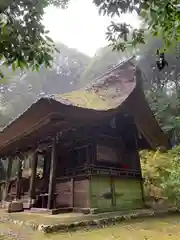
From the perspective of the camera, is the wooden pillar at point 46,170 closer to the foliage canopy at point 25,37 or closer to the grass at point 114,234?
the grass at point 114,234

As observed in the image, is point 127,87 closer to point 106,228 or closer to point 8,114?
point 106,228

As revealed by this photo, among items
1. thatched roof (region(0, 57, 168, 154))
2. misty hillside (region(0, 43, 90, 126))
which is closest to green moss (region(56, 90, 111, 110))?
thatched roof (region(0, 57, 168, 154))

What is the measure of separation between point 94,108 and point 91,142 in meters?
2.18

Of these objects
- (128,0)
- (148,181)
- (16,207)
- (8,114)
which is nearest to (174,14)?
(128,0)

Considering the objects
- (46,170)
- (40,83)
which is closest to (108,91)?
(46,170)

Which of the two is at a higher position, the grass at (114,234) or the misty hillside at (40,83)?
the misty hillside at (40,83)

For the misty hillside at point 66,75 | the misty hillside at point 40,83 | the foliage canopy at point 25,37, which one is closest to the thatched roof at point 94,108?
the foliage canopy at point 25,37

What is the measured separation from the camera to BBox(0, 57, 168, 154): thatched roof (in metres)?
6.36

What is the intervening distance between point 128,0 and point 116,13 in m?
0.27

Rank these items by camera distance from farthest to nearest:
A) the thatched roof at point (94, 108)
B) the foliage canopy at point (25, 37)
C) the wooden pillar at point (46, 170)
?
the wooden pillar at point (46, 170)
the thatched roof at point (94, 108)
the foliage canopy at point (25, 37)

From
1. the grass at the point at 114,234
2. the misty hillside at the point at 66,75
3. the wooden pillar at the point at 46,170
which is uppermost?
the misty hillside at the point at 66,75

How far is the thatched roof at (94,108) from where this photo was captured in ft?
20.9

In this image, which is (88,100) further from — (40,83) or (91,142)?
(40,83)

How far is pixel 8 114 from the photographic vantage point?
28.6 meters
